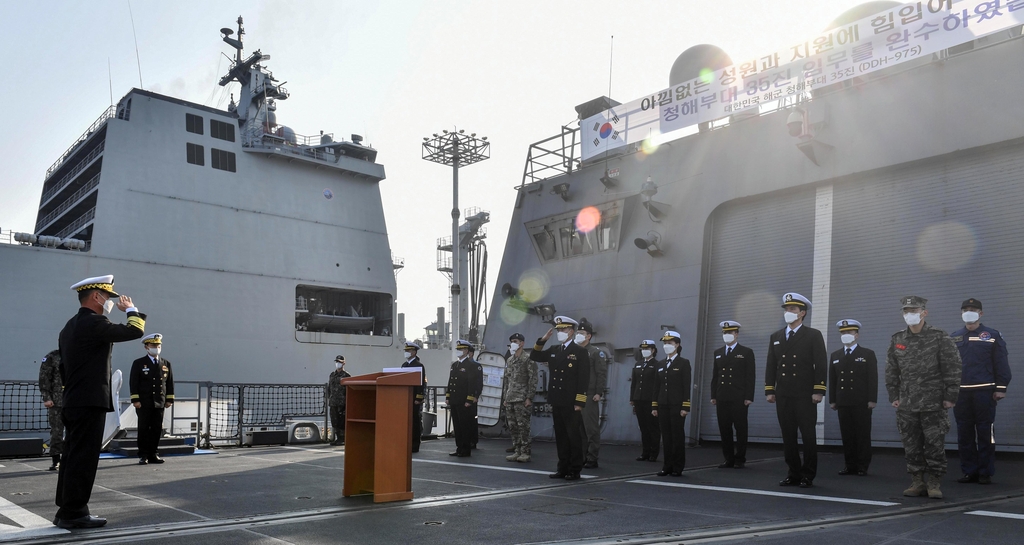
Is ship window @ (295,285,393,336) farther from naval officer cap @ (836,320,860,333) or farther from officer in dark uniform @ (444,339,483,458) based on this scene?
naval officer cap @ (836,320,860,333)

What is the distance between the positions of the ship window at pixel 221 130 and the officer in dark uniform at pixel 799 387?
72.8ft

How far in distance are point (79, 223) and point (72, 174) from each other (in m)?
2.67

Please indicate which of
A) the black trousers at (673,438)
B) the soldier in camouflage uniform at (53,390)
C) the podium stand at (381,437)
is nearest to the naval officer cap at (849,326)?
the black trousers at (673,438)

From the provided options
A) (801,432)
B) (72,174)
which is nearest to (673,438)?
(801,432)

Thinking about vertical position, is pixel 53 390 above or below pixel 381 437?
below

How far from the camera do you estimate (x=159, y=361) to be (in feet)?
31.6

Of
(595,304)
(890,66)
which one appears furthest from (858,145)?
(595,304)

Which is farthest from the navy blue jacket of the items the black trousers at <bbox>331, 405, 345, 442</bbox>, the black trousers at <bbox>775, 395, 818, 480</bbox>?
the black trousers at <bbox>331, 405, 345, 442</bbox>

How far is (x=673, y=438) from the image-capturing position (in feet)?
24.4

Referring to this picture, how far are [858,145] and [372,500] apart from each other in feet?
25.9

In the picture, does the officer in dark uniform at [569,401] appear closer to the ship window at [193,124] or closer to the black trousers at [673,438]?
the black trousers at [673,438]

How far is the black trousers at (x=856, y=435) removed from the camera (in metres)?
7.28

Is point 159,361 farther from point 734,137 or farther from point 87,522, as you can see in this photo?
point 734,137

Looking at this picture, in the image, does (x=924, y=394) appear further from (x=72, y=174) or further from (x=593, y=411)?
(x=72, y=174)
